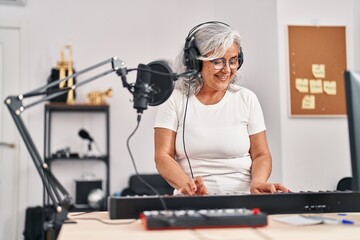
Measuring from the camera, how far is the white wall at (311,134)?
3.63m

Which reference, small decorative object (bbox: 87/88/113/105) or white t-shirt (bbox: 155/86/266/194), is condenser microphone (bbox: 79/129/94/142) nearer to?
small decorative object (bbox: 87/88/113/105)

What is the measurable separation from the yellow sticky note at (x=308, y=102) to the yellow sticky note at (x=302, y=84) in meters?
0.05

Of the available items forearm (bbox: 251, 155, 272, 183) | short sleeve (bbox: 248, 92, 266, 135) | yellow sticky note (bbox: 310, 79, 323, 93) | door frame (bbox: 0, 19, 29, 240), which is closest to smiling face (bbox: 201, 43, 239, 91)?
short sleeve (bbox: 248, 92, 266, 135)

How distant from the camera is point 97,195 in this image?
3973 mm

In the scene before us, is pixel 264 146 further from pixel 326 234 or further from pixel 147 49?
pixel 147 49

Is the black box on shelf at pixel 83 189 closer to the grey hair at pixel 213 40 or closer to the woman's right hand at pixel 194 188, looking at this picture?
the grey hair at pixel 213 40

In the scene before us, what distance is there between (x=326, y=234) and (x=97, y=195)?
3.05m

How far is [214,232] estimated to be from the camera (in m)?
1.15

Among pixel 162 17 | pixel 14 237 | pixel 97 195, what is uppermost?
pixel 162 17

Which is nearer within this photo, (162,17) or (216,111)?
(216,111)

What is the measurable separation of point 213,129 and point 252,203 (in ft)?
1.53

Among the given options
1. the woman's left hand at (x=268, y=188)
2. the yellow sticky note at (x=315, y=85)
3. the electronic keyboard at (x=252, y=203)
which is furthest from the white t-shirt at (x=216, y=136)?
the yellow sticky note at (x=315, y=85)

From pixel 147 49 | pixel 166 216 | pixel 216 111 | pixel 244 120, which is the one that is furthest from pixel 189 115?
pixel 147 49

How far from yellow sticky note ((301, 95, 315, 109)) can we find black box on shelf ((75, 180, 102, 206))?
6.04ft
